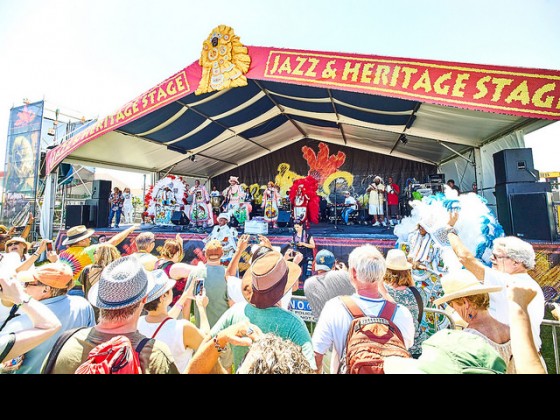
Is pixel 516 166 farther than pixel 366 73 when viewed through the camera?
No

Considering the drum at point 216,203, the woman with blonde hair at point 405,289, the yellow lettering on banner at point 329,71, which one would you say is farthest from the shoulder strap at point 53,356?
the drum at point 216,203

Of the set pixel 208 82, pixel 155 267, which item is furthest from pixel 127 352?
pixel 208 82

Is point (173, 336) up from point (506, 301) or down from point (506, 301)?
down

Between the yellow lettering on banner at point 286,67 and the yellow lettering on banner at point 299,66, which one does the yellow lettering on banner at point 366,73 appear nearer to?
the yellow lettering on banner at point 299,66

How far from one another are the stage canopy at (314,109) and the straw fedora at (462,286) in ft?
4.05

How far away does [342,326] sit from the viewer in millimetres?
1845

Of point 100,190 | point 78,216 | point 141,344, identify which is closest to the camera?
point 141,344

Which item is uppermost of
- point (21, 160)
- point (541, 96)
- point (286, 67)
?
point (286, 67)

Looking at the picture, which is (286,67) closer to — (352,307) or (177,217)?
(352,307)

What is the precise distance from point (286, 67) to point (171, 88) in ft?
4.87

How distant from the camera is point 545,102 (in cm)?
182

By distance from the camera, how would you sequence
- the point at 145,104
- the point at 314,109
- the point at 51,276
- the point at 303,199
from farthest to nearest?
the point at 303,199 → the point at 314,109 → the point at 145,104 → the point at 51,276

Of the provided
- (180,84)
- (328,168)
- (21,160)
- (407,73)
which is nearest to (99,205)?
(21,160)

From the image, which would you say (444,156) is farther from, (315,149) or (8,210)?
(8,210)
